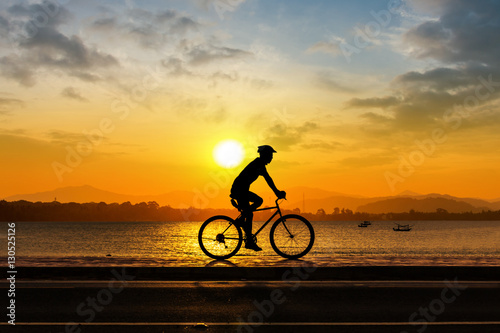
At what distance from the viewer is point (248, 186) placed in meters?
12.6

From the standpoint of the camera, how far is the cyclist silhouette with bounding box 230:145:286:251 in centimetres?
1257

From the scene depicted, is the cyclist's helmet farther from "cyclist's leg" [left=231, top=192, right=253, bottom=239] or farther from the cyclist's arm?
"cyclist's leg" [left=231, top=192, right=253, bottom=239]

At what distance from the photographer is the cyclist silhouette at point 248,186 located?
1257 centimetres
